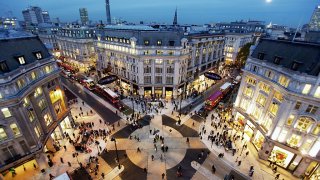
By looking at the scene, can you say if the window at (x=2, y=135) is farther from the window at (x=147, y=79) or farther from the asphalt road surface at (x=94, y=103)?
the window at (x=147, y=79)

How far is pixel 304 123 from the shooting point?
28.3 m

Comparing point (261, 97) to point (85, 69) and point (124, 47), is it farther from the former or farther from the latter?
point (85, 69)

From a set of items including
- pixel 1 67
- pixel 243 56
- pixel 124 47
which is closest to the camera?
pixel 1 67

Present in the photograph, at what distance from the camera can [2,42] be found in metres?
27.8

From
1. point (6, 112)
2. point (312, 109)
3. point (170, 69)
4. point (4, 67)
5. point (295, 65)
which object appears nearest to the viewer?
point (4, 67)

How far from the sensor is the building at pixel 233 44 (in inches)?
3522

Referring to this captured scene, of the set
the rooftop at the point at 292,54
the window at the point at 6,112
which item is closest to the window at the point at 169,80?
the rooftop at the point at 292,54

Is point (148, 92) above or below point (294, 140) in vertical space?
below

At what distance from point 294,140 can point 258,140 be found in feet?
24.9

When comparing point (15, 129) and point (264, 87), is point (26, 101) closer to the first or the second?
point (15, 129)

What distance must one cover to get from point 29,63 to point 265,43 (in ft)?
161

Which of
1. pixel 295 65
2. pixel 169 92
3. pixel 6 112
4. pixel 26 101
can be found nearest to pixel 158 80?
pixel 169 92

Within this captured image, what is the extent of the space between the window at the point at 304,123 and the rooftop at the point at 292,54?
789cm

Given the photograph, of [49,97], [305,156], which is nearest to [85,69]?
[49,97]
